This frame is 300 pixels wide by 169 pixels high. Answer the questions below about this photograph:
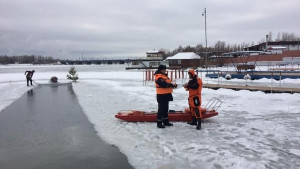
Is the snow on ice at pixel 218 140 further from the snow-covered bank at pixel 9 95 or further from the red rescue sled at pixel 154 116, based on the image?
the snow-covered bank at pixel 9 95

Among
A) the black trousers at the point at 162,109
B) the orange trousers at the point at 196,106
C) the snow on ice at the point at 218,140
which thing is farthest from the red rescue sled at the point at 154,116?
the orange trousers at the point at 196,106

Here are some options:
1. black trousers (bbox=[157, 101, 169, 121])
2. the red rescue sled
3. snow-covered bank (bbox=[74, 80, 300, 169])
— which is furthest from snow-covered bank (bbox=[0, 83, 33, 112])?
black trousers (bbox=[157, 101, 169, 121])

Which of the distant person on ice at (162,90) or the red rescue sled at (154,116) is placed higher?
the distant person on ice at (162,90)

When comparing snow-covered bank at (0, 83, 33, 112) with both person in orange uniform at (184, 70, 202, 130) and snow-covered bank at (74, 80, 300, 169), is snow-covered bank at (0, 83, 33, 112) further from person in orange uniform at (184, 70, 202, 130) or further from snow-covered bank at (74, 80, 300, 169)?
person in orange uniform at (184, 70, 202, 130)

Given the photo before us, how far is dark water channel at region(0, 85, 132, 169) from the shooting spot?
4703mm

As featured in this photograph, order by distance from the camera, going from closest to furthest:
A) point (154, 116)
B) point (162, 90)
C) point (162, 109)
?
1. point (162, 90)
2. point (162, 109)
3. point (154, 116)

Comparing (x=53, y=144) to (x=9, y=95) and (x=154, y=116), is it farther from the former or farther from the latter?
(x=9, y=95)

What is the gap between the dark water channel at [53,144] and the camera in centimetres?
470

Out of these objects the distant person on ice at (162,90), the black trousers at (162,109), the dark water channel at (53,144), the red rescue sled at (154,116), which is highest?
the distant person on ice at (162,90)

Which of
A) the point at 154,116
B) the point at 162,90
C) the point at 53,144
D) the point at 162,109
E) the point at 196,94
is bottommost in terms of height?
the point at 53,144

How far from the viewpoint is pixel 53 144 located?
19.2 ft

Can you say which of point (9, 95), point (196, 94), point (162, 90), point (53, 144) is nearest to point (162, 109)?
point (162, 90)

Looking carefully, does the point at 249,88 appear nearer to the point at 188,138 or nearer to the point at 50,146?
the point at 188,138

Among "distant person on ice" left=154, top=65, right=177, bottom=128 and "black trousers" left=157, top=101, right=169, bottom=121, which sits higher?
"distant person on ice" left=154, top=65, right=177, bottom=128
